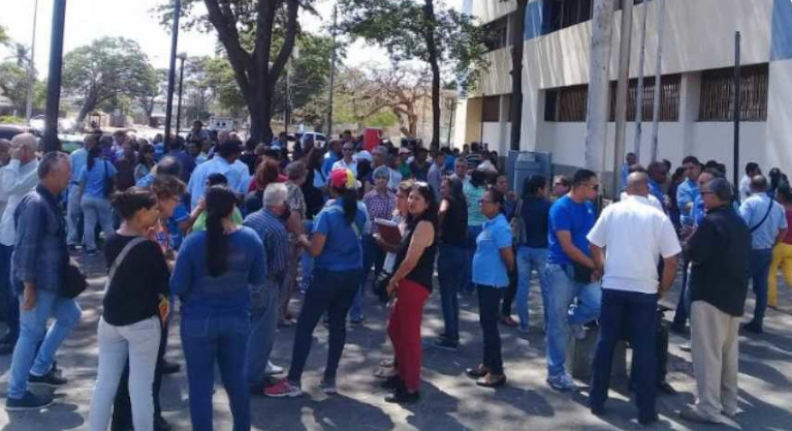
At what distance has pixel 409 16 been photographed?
90.5ft

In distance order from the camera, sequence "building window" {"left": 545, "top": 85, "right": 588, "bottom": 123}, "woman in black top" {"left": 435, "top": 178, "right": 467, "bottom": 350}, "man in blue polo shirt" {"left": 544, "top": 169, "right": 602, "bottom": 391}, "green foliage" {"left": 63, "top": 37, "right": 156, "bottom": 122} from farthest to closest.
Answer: "green foliage" {"left": 63, "top": 37, "right": 156, "bottom": 122}, "building window" {"left": 545, "top": 85, "right": 588, "bottom": 123}, "woman in black top" {"left": 435, "top": 178, "right": 467, "bottom": 350}, "man in blue polo shirt" {"left": 544, "top": 169, "right": 602, "bottom": 391}

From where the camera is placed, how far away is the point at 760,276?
9539 mm

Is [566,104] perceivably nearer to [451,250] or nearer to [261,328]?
[451,250]

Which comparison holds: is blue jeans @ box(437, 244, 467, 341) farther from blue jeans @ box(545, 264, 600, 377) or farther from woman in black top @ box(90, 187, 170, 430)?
woman in black top @ box(90, 187, 170, 430)

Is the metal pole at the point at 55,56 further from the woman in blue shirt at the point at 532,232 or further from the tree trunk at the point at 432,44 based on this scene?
the tree trunk at the point at 432,44

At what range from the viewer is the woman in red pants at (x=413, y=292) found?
681cm

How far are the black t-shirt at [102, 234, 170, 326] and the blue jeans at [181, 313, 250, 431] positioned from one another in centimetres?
26

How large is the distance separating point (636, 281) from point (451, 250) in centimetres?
233

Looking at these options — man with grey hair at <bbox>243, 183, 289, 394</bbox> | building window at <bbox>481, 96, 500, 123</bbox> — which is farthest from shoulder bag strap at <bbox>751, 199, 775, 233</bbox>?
building window at <bbox>481, 96, 500, 123</bbox>

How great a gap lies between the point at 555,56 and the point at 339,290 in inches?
923

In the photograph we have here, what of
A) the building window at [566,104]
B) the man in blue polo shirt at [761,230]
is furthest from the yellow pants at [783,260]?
the building window at [566,104]

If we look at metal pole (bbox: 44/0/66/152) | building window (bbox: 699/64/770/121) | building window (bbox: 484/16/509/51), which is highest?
building window (bbox: 484/16/509/51)

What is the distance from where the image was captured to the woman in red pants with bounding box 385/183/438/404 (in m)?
6.81

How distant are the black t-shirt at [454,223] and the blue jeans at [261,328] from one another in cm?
210
